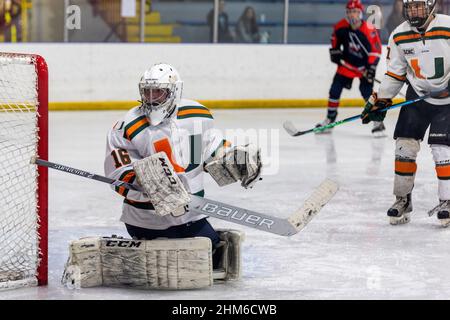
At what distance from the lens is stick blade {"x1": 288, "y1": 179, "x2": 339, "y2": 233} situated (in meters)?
4.12

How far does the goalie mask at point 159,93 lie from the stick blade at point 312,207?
59 cm

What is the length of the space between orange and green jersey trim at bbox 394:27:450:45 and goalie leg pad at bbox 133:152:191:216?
178cm

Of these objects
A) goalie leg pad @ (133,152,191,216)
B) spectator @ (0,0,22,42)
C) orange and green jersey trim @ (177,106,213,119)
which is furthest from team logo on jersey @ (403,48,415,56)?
spectator @ (0,0,22,42)

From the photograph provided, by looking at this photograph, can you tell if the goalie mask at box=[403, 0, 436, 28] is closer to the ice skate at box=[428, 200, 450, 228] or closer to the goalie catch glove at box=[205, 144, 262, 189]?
the ice skate at box=[428, 200, 450, 228]

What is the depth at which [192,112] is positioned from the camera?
410 cm

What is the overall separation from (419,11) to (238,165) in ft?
4.91

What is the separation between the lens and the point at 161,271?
3945mm

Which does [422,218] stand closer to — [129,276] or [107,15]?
[129,276]

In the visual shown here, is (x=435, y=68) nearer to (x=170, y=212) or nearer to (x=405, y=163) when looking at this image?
(x=405, y=163)

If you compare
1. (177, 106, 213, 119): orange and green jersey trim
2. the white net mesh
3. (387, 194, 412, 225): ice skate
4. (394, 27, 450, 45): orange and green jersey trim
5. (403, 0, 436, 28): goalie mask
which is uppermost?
(403, 0, 436, 28): goalie mask

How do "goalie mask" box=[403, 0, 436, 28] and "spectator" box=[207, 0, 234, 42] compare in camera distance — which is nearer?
"goalie mask" box=[403, 0, 436, 28]

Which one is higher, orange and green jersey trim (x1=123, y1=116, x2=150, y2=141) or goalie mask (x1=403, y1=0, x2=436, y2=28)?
goalie mask (x1=403, y1=0, x2=436, y2=28)

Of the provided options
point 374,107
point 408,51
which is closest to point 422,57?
point 408,51

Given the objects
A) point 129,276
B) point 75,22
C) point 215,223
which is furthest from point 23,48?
point 129,276
